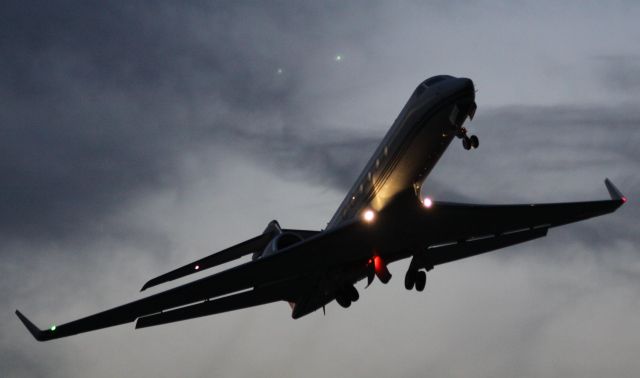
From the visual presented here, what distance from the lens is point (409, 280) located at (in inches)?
1125

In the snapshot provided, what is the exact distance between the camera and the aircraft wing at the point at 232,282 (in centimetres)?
2608

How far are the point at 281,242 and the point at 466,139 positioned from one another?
871 centimetres

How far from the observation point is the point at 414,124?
Answer: 24.0m

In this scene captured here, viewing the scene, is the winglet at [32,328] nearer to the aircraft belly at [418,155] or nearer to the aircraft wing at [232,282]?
the aircraft wing at [232,282]

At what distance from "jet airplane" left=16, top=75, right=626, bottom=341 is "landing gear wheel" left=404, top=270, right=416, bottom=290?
0.04 metres

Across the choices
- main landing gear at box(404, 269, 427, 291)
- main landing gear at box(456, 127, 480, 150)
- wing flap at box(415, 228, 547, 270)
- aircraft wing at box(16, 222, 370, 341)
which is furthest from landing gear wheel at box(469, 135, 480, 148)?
wing flap at box(415, 228, 547, 270)

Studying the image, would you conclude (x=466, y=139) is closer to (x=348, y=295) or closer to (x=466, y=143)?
(x=466, y=143)

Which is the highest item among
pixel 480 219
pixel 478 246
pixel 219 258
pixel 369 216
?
pixel 219 258

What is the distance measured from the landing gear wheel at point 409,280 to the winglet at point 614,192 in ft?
25.2

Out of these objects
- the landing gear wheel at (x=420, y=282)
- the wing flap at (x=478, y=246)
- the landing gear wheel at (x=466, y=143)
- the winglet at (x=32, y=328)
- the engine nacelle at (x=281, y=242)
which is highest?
the engine nacelle at (x=281, y=242)

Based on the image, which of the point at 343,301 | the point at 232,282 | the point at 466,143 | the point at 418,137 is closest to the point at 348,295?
the point at 343,301

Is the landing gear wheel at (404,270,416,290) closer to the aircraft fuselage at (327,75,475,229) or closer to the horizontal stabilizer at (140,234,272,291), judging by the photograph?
the aircraft fuselage at (327,75,475,229)

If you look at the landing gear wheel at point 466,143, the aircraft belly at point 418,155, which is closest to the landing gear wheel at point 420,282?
the aircraft belly at point 418,155

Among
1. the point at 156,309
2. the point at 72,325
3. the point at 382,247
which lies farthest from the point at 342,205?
the point at 72,325
